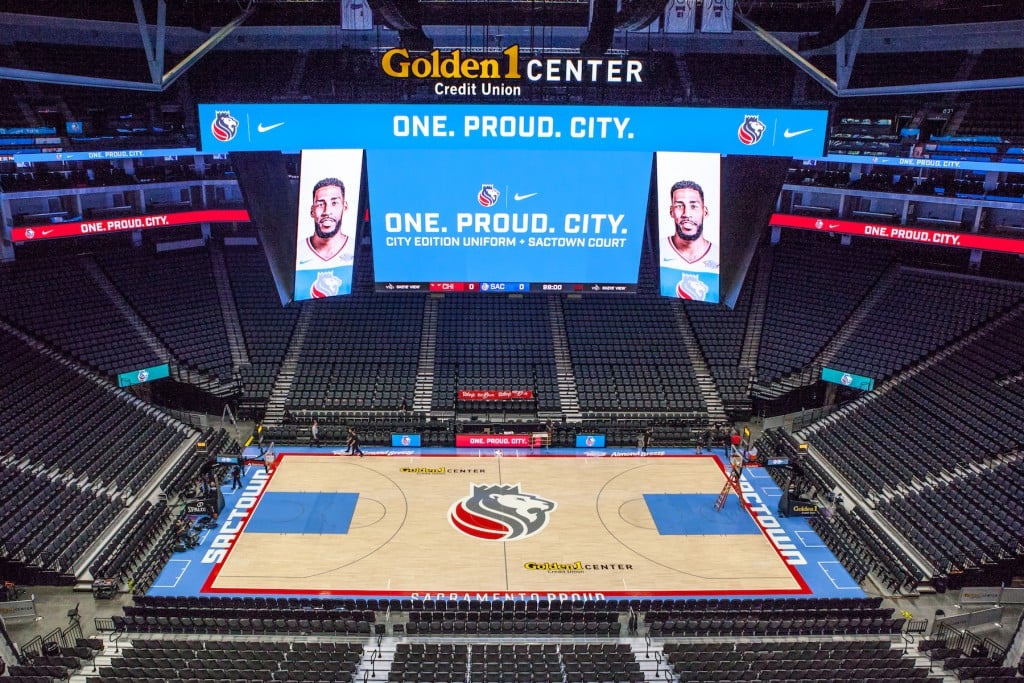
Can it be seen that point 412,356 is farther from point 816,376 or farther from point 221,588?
point 816,376

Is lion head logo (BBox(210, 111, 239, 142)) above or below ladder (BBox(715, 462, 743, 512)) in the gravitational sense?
above

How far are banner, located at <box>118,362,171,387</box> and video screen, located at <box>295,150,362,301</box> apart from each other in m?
8.00

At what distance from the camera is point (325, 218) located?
→ 24.0 meters

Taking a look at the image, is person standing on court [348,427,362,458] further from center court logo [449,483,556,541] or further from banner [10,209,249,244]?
banner [10,209,249,244]

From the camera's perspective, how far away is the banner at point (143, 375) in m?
26.9

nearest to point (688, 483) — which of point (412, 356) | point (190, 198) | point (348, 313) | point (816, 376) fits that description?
point (816, 376)

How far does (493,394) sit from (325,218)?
9858 mm

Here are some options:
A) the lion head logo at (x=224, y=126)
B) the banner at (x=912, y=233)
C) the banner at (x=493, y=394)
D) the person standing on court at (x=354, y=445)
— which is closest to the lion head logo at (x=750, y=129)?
the banner at (x=912, y=233)

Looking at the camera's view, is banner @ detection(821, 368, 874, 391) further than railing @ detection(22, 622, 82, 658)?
Yes

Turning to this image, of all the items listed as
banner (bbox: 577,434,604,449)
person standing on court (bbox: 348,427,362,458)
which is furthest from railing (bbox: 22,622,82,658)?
banner (bbox: 577,434,604,449)

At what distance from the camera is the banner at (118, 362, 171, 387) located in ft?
88.4

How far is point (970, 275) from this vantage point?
30484 mm

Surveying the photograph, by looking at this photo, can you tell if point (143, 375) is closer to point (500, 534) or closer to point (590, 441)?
point (500, 534)

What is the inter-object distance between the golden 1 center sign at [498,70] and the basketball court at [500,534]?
13.1m
